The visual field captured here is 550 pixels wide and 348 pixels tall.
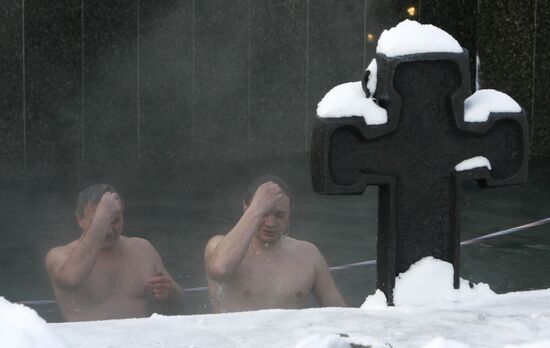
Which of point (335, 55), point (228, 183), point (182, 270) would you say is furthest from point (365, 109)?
point (335, 55)

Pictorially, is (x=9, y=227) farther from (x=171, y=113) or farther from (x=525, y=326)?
(x=525, y=326)

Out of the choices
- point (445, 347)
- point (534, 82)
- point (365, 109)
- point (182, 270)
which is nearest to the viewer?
point (445, 347)

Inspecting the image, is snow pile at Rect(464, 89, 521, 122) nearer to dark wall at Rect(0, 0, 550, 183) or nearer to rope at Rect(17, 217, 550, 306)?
rope at Rect(17, 217, 550, 306)

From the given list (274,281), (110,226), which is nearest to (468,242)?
(274,281)

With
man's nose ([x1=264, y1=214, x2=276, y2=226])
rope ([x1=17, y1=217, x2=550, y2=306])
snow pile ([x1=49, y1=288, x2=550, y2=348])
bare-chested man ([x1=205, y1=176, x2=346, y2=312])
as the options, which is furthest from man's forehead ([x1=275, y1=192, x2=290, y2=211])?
snow pile ([x1=49, y1=288, x2=550, y2=348])

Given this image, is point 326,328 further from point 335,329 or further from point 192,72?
point 192,72

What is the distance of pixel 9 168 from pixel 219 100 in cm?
264

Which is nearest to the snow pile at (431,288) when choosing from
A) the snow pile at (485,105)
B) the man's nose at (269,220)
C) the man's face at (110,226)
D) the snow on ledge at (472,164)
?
the snow on ledge at (472,164)

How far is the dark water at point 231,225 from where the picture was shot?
8.02 meters

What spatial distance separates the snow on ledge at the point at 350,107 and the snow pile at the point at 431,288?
1.83 ft

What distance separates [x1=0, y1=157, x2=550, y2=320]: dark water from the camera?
802 cm

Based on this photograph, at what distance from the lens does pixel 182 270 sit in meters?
8.37

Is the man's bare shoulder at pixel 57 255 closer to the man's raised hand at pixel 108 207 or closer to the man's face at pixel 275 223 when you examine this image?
the man's raised hand at pixel 108 207

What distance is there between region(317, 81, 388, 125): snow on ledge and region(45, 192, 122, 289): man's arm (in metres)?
2.09
